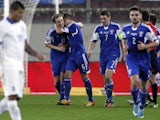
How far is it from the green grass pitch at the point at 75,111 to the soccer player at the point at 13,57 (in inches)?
108

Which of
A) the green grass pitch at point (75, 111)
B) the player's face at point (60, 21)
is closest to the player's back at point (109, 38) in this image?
the player's face at point (60, 21)

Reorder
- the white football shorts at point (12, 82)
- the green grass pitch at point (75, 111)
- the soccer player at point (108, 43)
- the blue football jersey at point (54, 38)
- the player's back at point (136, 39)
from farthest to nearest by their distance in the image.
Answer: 1. the blue football jersey at point (54, 38)
2. the soccer player at point (108, 43)
3. the player's back at point (136, 39)
4. the green grass pitch at point (75, 111)
5. the white football shorts at point (12, 82)

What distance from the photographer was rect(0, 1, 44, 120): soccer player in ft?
34.9

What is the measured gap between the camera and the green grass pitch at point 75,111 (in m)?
13.6

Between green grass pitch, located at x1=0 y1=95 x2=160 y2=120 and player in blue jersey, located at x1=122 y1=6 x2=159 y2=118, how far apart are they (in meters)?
0.47

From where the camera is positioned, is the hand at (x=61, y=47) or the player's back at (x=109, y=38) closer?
the player's back at (x=109, y=38)

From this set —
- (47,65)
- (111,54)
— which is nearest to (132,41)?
(111,54)

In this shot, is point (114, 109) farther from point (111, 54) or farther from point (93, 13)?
point (93, 13)

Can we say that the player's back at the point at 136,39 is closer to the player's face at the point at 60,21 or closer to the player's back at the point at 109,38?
the player's back at the point at 109,38

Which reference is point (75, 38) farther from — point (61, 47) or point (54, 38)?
point (54, 38)

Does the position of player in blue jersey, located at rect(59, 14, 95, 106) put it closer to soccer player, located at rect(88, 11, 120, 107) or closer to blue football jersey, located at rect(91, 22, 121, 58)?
soccer player, located at rect(88, 11, 120, 107)

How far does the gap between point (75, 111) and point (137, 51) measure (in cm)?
211

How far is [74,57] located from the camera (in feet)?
55.6

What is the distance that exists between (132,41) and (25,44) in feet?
10.7
